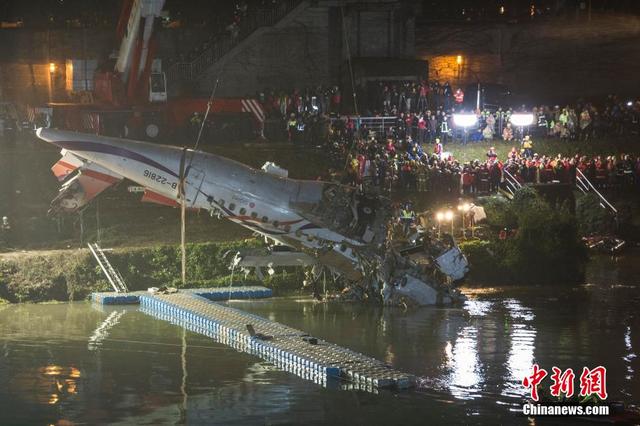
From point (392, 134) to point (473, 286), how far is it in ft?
37.3

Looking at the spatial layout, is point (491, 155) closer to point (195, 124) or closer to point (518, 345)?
point (195, 124)

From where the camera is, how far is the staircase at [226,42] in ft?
202

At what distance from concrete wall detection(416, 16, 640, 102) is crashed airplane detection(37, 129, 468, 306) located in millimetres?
28306

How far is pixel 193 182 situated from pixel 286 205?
316 cm

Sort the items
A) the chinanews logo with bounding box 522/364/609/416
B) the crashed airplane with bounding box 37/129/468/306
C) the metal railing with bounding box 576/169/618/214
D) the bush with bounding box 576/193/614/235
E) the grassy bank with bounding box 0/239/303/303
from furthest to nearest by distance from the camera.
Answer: the metal railing with bounding box 576/169/618/214 < the bush with bounding box 576/193/614/235 < the crashed airplane with bounding box 37/129/468/306 < the grassy bank with bounding box 0/239/303/303 < the chinanews logo with bounding box 522/364/609/416

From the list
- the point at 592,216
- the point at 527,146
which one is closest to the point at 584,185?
the point at 592,216

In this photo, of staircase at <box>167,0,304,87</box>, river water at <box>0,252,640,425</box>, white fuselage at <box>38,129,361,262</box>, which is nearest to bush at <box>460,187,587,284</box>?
river water at <box>0,252,640,425</box>

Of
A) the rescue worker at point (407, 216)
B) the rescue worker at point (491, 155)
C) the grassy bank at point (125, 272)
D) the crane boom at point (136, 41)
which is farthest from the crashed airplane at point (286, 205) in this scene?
the crane boom at point (136, 41)

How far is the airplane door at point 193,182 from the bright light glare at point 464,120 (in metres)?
17.5

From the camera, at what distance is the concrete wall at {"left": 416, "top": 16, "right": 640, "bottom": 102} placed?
2692 inches

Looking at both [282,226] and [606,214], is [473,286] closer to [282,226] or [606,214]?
[282,226]

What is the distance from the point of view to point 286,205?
41.3 meters

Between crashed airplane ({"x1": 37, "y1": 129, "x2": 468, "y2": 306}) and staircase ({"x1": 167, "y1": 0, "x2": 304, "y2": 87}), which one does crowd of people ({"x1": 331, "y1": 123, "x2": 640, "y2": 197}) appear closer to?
crashed airplane ({"x1": 37, "y1": 129, "x2": 468, "y2": 306})

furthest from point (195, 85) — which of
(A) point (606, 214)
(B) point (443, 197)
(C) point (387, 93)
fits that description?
(A) point (606, 214)
